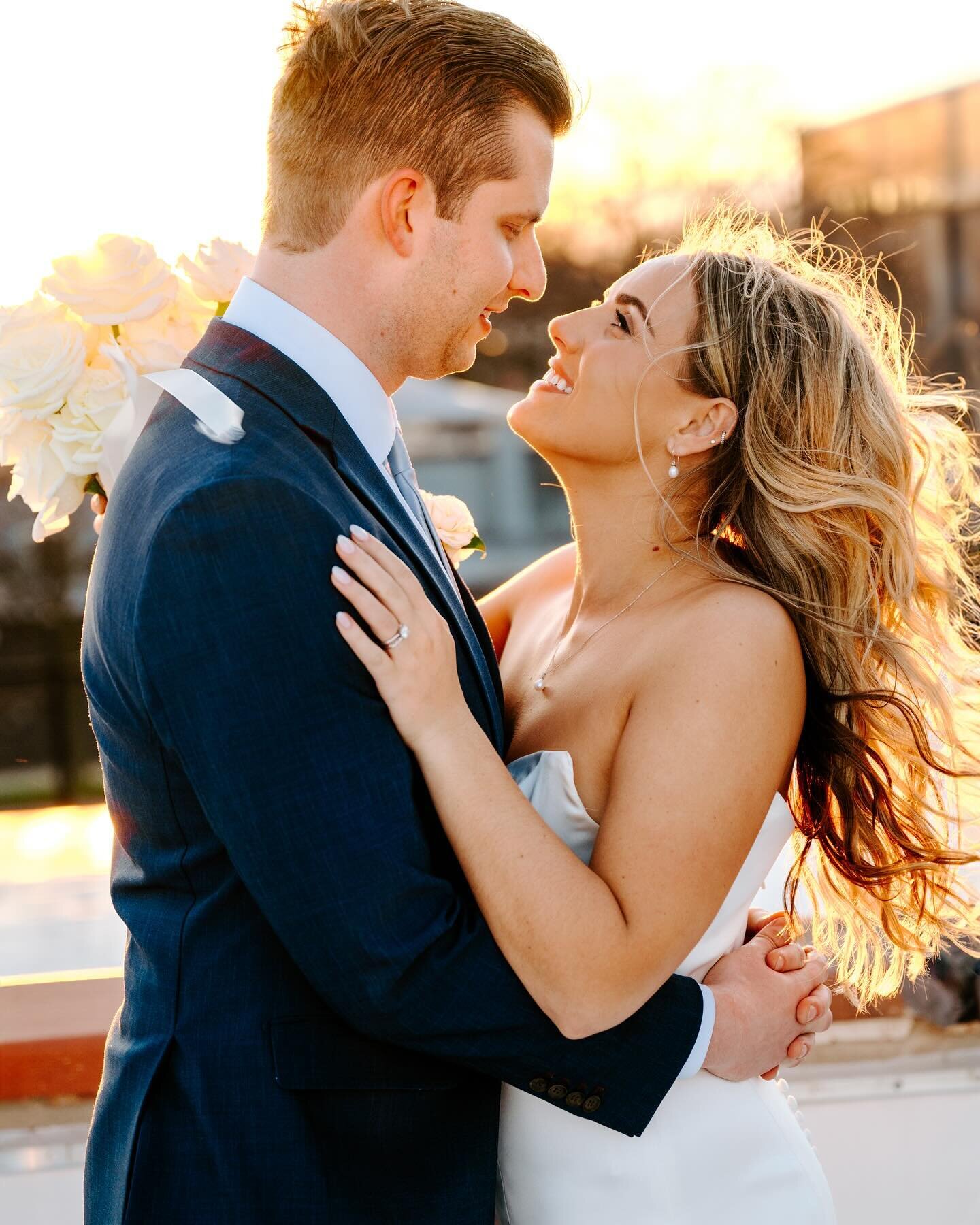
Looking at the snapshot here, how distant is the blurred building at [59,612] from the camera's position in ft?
34.3

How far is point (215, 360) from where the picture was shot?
5.04 feet

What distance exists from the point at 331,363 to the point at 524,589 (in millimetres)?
965

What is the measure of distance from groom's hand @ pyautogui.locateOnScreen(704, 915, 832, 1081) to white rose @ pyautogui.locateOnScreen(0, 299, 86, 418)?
4.11 ft

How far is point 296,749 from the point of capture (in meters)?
1.29

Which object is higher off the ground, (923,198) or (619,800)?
(923,198)

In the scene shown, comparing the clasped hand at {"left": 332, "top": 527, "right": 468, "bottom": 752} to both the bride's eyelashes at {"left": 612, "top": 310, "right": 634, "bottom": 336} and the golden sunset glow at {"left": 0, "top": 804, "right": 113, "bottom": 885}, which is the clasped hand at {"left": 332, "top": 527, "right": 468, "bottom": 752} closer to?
the bride's eyelashes at {"left": 612, "top": 310, "right": 634, "bottom": 336}

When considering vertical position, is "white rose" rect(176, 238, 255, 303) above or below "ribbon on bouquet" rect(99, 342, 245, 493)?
above

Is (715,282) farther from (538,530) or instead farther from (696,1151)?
(538,530)

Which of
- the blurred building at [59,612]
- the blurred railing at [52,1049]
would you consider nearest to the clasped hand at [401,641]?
the blurred railing at [52,1049]

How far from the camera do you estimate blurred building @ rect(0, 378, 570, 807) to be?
10453 millimetres

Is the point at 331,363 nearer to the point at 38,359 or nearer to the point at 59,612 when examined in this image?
the point at 38,359

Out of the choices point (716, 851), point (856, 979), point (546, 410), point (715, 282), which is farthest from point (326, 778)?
point (856, 979)

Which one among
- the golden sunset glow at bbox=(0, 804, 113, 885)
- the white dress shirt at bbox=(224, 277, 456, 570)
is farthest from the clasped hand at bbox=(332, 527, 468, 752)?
the golden sunset glow at bbox=(0, 804, 113, 885)

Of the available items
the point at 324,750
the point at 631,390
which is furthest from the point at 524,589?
the point at 324,750
